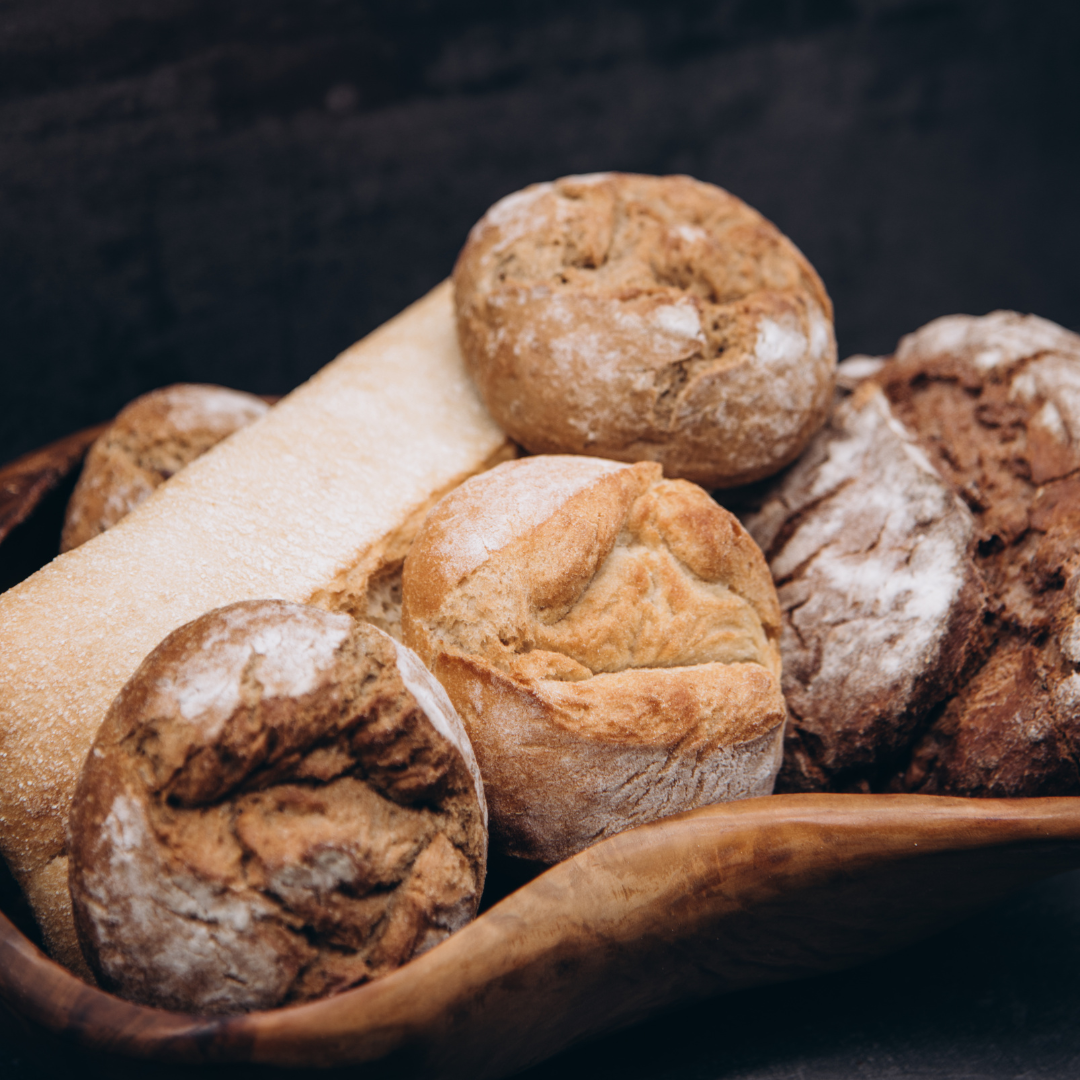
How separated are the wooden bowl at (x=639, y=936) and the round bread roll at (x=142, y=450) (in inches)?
40.8

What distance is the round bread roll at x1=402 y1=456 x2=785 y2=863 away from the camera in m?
1.38

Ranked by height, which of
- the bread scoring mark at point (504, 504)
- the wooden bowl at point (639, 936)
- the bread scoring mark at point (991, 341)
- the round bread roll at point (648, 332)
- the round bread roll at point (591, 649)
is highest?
the round bread roll at point (648, 332)

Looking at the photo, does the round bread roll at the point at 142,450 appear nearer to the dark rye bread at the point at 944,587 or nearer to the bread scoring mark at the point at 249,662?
the bread scoring mark at the point at 249,662

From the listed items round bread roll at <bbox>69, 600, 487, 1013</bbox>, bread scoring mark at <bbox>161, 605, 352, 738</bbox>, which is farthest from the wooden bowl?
bread scoring mark at <bbox>161, 605, 352, 738</bbox>

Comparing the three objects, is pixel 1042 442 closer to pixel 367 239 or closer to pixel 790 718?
pixel 790 718

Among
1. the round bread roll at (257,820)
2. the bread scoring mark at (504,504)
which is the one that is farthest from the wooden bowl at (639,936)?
the bread scoring mark at (504,504)

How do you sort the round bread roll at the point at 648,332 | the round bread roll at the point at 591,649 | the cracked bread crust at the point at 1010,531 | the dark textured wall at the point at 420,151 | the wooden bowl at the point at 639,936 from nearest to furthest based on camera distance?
the wooden bowl at the point at 639,936, the round bread roll at the point at 591,649, the cracked bread crust at the point at 1010,531, the round bread roll at the point at 648,332, the dark textured wall at the point at 420,151

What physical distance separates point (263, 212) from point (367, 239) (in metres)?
0.38

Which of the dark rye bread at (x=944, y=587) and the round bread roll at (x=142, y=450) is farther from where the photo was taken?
the round bread roll at (x=142, y=450)

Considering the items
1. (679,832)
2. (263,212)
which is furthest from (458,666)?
(263,212)

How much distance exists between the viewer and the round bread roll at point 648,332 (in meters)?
1.75

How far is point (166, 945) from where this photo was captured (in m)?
1.11

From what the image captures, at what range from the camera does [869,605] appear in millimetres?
1687

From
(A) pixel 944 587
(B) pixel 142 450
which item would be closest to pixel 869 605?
(A) pixel 944 587
